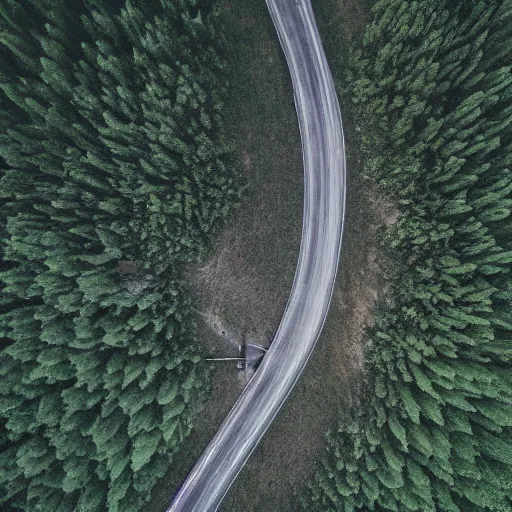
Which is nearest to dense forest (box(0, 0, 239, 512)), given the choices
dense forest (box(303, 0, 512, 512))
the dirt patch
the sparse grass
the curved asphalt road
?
the sparse grass

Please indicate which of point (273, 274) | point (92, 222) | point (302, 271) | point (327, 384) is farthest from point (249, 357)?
point (92, 222)

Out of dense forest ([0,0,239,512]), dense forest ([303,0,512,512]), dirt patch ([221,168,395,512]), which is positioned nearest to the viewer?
dense forest ([303,0,512,512])

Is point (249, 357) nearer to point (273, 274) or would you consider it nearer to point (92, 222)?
point (273, 274)

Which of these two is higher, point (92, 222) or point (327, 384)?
point (92, 222)

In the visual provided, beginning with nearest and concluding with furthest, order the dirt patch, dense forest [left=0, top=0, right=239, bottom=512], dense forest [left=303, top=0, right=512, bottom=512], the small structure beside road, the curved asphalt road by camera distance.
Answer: dense forest [left=303, top=0, right=512, bottom=512] → dense forest [left=0, top=0, right=239, bottom=512] → the dirt patch → the curved asphalt road → the small structure beside road

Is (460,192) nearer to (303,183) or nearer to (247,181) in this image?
(303,183)

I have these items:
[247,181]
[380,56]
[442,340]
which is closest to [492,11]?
[380,56]

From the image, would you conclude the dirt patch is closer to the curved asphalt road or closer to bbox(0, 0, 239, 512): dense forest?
the curved asphalt road
